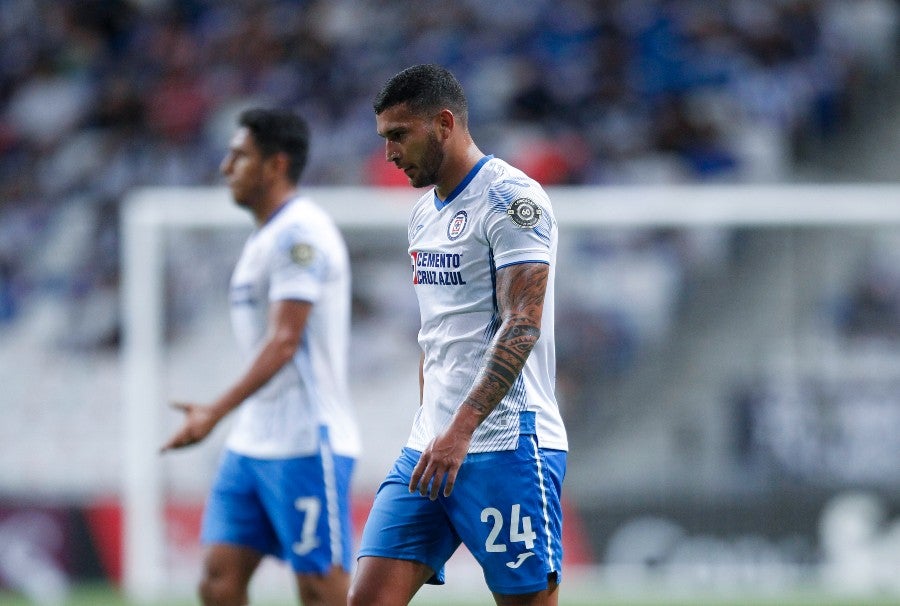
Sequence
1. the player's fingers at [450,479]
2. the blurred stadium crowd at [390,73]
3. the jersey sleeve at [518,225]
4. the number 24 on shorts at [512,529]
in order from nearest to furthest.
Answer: the player's fingers at [450,479] → the jersey sleeve at [518,225] → the number 24 on shorts at [512,529] → the blurred stadium crowd at [390,73]

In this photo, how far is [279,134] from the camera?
634 centimetres

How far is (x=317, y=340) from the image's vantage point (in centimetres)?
606

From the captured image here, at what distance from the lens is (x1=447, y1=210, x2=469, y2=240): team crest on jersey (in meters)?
4.50

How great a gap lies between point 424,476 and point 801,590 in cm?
690

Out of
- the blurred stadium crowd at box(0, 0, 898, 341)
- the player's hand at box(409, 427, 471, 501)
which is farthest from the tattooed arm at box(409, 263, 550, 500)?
the blurred stadium crowd at box(0, 0, 898, 341)

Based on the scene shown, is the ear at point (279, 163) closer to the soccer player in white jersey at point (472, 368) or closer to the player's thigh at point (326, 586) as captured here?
the player's thigh at point (326, 586)

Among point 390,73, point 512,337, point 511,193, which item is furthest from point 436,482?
point 390,73

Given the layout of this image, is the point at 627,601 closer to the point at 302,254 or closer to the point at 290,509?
the point at 290,509

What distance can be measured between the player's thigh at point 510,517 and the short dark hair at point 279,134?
2307 millimetres

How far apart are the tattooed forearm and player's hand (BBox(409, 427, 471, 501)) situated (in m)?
0.11

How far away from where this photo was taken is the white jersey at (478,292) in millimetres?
4398

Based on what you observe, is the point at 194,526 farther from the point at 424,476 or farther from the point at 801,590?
the point at 424,476

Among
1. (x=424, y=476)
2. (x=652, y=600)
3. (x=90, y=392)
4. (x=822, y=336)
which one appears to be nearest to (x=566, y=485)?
(x=652, y=600)

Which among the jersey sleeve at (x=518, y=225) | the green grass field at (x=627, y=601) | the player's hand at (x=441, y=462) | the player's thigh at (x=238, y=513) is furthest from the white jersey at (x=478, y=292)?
the green grass field at (x=627, y=601)
